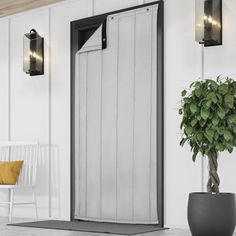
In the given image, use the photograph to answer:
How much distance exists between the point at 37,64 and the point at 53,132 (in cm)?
81

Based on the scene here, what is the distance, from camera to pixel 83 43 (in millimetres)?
6270

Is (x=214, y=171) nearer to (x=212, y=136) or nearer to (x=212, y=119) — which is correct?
(x=212, y=136)

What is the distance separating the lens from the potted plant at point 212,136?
441 centimetres

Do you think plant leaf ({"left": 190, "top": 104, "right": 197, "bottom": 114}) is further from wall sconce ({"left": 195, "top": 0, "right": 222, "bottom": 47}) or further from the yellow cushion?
the yellow cushion

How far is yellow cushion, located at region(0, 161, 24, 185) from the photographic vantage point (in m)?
6.12

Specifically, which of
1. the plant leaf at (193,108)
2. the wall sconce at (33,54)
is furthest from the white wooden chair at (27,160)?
the plant leaf at (193,108)

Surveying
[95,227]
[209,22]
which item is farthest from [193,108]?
[95,227]

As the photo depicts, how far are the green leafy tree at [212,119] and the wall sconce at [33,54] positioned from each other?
8.10 ft

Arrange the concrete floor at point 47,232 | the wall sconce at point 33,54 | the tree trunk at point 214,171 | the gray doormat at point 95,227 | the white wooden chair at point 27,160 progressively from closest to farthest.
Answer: the tree trunk at point 214,171, the concrete floor at point 47,232, the gray doormat at point 95,227, the white wooden chair at point 27,160, the wall sconce at point 33,54

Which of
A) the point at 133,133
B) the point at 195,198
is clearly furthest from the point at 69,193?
the point at 195,198

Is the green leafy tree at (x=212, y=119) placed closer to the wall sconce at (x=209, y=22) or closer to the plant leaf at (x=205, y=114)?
the plant leaf at (x=205, y=114)

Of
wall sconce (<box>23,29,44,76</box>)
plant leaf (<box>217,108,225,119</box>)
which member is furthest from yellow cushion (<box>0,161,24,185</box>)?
plant leaf (<box>217,108,225,119</box>)

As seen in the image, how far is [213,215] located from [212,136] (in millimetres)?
622

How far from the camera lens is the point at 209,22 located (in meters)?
5.03
